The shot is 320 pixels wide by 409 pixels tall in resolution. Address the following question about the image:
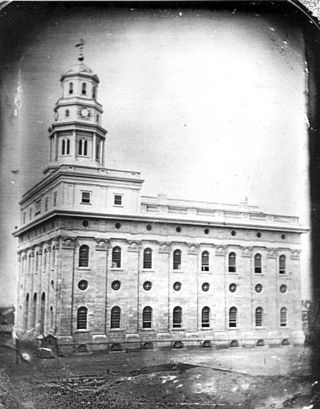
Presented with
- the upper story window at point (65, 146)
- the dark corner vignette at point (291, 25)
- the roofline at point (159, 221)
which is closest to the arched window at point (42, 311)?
the roofline at point (159, 221)

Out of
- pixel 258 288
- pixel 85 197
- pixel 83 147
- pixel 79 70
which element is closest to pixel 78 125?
pixel 83 147

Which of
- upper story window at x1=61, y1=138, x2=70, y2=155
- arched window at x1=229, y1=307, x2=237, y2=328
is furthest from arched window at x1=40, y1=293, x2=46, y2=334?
arched window at x1=229, y1=307, x2=237, y2=328

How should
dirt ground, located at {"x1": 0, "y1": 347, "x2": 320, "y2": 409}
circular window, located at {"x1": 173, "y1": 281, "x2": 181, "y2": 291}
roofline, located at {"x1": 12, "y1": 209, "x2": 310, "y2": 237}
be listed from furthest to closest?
1. circular window, located at {"x1": 173, "y1": 281, "x2": 181, "y2": 291}
2. roofline, located at {"x1": 12, "y1": 209, "x2": 310, "y2": 237}
3. dirt ground, located at {"x1": 0, "y1": 347, "x2": 320, "y2": 409}

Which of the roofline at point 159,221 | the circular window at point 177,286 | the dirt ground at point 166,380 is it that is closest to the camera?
the dirt ground at point 166,380

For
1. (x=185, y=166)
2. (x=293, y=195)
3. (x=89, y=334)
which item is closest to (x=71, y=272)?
(x=89, y=334)

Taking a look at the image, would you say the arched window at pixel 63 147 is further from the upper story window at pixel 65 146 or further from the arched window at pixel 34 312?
the arched window at pixel 34 312

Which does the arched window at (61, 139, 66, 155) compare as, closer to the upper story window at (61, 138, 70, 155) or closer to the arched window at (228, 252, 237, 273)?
the upper story window at (61, 138, 70, 155)

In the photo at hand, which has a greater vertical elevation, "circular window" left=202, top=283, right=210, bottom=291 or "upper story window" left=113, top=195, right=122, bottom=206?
"upper story window" left=113, top=195, right=122, bottom=206
